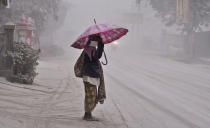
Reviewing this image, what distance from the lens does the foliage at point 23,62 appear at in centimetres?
1174

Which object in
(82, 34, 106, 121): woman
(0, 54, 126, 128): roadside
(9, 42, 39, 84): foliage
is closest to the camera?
(0, 54, 126, 128): roadside

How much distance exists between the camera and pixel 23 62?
12.0 m

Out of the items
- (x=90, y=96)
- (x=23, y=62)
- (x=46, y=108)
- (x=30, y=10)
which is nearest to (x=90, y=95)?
(x=90, y=96)

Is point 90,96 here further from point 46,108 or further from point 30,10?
point 30,10

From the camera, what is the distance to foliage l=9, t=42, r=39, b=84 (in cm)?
1174

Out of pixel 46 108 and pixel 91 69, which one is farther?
pixel 46 108

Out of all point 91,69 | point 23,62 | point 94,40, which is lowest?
point 23,62

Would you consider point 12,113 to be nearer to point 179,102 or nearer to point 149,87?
point 179,102

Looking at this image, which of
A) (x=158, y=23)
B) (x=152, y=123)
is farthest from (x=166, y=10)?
(x=158, y=23)

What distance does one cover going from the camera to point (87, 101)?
732cm

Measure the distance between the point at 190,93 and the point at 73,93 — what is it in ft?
13.3

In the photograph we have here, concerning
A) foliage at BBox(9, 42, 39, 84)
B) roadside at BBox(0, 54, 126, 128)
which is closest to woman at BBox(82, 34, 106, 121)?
roadside at BBox(0, 54, 126, 128)

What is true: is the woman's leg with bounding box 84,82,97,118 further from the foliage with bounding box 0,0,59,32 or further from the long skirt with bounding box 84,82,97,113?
the foliage with bounding box 0,0,59,32

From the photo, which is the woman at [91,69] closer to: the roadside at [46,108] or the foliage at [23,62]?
the roadside at [46,108]
